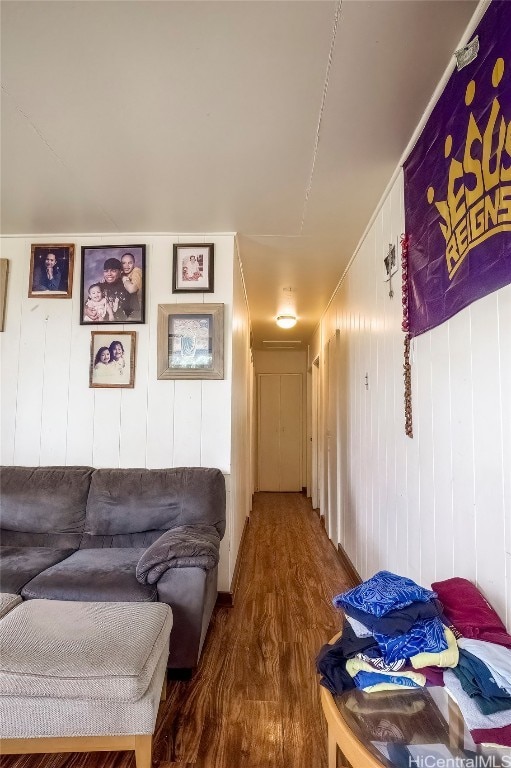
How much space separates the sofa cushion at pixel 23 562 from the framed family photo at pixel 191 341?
4.03ft

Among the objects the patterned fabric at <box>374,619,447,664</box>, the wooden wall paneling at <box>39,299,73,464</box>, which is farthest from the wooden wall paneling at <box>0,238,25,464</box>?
the patterned fabric at <box>374,619,447,664</box>

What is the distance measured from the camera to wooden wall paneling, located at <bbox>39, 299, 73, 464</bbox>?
2852 millimetres

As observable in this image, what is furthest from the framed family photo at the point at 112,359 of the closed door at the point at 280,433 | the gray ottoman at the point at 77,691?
the closed door at the point at 280,433

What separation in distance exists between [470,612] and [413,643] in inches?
9.5

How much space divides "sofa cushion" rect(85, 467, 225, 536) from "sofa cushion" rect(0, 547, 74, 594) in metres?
0.23

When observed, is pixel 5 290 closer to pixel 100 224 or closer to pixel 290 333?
pixel 100 224

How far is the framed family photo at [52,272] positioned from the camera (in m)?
2.94

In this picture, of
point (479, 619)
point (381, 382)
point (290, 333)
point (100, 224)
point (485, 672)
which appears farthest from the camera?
point (290, 333)

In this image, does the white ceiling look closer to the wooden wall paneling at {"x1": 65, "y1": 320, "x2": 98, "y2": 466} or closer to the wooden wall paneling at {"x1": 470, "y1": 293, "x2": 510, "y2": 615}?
the wooden wall paneling at {"x1": 65, "y1": 320, "x2": 98, "y2": 466}

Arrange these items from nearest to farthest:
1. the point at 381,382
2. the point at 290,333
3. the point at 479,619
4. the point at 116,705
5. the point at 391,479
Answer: the point at 479,619
the point at 116,705
the point at 391,479
the point at 381,382
the point at 290,333

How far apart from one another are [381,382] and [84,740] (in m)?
2.02

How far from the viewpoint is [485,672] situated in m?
0.91

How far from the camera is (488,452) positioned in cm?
123

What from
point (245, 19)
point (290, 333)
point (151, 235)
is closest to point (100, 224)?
point (151, 235)
